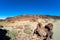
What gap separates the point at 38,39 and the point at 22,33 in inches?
69.0

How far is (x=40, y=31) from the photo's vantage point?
13.8 meters

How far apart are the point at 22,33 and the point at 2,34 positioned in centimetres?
146

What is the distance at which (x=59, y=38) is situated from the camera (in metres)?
16.0

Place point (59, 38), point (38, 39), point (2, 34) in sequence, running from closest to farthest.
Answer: point (38, 39)
point (2, 34)
point (59, 38)

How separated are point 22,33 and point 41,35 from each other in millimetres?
1662

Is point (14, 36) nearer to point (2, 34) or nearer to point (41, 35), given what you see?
point (2, 34)

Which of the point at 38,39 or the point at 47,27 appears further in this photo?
the point at 47,27

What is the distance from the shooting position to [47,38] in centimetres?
1416

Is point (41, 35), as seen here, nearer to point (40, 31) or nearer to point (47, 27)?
point (40, 31)

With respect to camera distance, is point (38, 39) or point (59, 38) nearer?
point (38, 39)

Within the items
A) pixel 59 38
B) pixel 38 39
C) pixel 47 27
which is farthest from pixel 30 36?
pixel 59 38

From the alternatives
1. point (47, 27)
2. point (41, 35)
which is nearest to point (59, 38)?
point (47, 27)

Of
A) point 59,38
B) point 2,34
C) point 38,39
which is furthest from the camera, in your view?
point 59,38

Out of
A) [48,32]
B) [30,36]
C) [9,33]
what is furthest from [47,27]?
[9,33]
